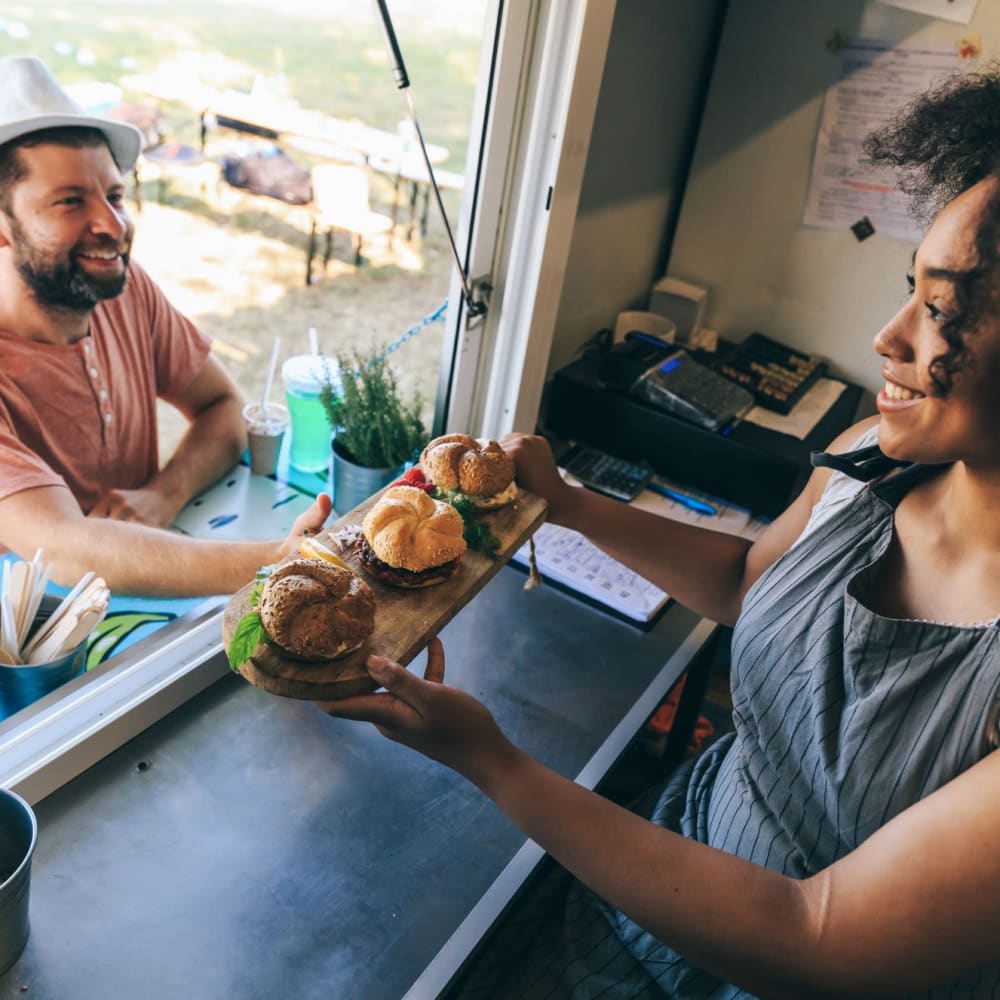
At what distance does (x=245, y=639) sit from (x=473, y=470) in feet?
1.42

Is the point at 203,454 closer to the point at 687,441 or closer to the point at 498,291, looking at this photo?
the point at 498,291

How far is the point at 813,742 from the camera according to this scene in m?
1.02

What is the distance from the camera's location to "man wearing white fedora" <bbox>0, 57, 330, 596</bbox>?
1303 millimetres

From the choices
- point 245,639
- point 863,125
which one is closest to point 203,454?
point 245,639

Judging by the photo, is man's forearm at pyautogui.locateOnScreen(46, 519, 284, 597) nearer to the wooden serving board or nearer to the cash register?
the wooden serving board

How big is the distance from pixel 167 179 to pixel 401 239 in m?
1.71

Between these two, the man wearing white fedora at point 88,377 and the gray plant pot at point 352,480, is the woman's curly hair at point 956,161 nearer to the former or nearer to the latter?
the man wearing white fedora at point 88,377

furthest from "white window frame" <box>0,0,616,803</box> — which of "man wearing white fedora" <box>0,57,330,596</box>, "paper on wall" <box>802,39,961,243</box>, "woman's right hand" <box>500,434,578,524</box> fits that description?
"paper on wall" <box>802,39,961,243</box>

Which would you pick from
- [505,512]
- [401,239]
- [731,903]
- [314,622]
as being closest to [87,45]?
[505,512]

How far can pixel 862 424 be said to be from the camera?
1.29m

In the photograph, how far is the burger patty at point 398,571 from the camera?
3.78 feet

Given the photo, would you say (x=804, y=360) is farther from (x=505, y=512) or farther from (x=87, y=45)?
(x=87, y=45)

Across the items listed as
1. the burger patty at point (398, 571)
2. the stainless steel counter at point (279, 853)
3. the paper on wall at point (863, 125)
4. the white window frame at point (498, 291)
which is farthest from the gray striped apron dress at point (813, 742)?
the paper on wall at point (863, 125)

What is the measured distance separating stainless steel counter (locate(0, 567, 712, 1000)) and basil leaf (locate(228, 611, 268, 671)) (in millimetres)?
270
